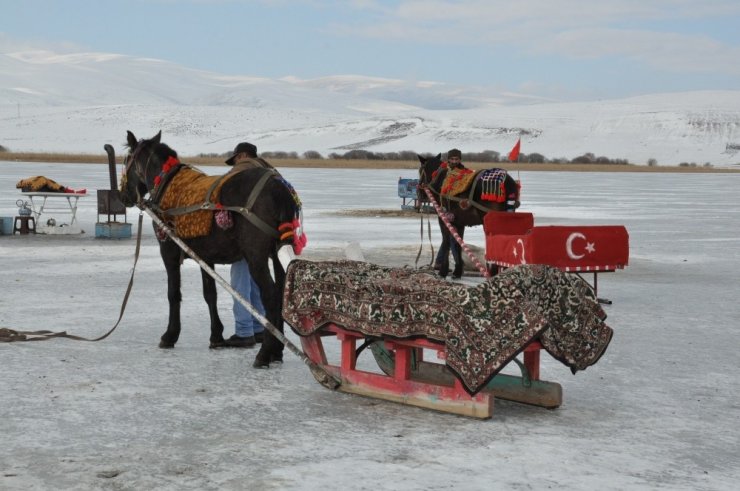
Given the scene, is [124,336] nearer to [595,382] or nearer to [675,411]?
[595,382]

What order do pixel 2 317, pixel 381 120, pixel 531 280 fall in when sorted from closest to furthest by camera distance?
pixel 531 280
pixel 2 317
pixel 381 120

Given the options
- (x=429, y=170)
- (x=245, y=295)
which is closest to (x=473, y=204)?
(x=429, y=170)

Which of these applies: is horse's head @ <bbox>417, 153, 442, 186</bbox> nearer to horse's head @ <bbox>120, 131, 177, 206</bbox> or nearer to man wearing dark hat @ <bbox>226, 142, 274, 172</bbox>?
man wearing dark hat @ <bbox>226, 142, 274, 172</bbox>

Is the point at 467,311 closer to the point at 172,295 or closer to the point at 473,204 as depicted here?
the point at 172,295

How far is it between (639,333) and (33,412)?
17.5ft

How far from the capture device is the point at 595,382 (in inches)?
283

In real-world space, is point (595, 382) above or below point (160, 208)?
below

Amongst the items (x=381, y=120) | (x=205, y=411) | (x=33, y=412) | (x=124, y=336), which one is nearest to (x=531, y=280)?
(x=205, y=411)

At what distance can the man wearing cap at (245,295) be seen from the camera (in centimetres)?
830

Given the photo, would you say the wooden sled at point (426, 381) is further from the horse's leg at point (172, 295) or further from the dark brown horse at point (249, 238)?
the horse's leg at point (172, 295)

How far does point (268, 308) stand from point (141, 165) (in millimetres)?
1800

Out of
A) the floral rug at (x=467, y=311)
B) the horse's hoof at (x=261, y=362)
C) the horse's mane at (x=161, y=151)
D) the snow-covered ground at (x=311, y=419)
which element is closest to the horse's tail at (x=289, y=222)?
the floral rug at (x=467, y=311)

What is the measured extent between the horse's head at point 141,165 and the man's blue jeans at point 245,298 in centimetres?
100

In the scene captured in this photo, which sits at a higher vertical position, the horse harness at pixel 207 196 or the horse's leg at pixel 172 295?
the horse harness at pixel 207 196
